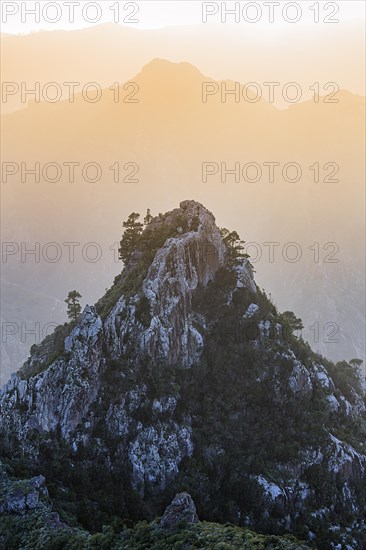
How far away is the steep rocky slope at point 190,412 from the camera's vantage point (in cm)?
6612

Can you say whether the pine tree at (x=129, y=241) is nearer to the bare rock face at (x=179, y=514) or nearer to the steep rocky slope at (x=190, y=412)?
the steep rocky slope at (x=190, y=412)

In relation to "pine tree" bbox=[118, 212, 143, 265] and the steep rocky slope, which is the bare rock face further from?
"pine tree" bbox=[118, 212, 143, 265]

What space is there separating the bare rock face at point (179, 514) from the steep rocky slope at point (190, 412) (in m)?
12.6

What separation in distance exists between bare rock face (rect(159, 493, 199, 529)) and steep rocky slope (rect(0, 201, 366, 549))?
12.6 meters

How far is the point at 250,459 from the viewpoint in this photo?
6981 cm

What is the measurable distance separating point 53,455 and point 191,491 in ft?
49.8

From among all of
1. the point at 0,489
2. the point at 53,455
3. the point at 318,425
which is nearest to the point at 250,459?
the point at 318,425

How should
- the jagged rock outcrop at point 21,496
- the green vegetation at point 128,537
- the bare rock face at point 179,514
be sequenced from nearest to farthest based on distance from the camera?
the green vegetation at point 128,537, the bare rock face at point 179,514, the jagged rock outcrop at point 21,496

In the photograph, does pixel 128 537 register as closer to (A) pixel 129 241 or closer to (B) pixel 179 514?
(B) pixel 179 514

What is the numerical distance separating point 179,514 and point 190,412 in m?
23.2

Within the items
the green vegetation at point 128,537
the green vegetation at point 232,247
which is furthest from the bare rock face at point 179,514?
the green vegetation at point 232,247

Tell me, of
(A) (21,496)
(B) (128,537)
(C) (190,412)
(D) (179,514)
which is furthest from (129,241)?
(B) (128,537)

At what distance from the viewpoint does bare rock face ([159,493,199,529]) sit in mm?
49156

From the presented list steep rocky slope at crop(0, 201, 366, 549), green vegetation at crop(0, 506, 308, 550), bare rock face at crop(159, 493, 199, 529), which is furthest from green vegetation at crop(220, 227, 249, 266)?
green vegetation at crop(0, 506, 308, 550)
